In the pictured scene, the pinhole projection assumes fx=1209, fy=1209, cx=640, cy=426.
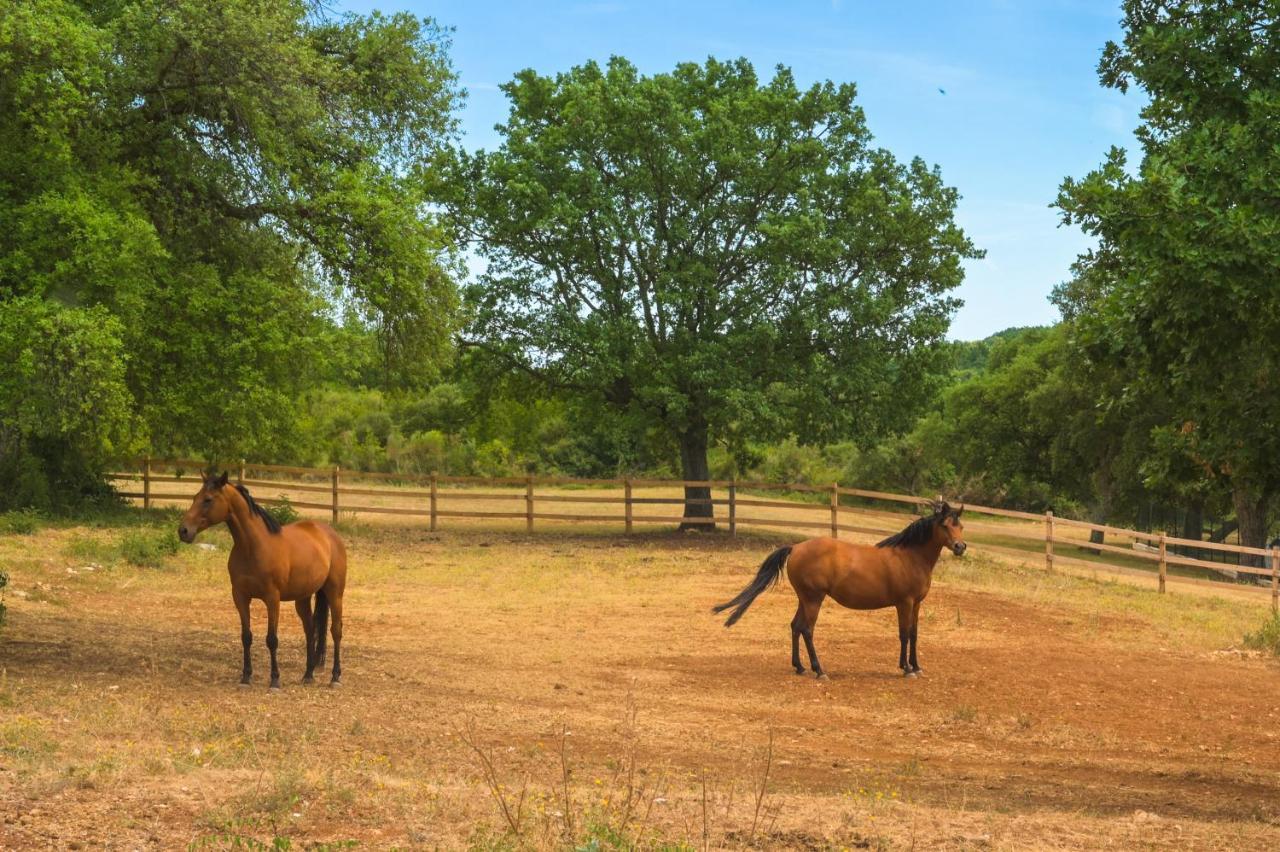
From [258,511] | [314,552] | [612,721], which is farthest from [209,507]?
[612,721]

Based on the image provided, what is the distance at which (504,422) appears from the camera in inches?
1353

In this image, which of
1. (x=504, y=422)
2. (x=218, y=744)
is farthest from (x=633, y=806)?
(x=504, y=422)

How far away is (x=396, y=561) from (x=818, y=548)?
38.4ft

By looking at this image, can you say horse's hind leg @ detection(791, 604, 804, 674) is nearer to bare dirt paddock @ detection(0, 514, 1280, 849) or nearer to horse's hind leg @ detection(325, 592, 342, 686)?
bare dirt paddock @ detection(0, 514, 1280, 849)

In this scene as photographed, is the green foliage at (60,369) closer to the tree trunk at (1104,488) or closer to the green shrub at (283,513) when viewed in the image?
the green shrub at (283,513)

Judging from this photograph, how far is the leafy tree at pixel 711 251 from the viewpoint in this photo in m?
27.6

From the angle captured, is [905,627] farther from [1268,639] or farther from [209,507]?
[209,507]

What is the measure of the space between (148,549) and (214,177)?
6943 millimetres

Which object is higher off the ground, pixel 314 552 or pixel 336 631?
pixel 314 552

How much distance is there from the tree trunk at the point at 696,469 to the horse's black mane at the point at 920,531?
16163 millimetres

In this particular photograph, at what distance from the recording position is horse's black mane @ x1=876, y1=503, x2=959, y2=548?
44.1 ft

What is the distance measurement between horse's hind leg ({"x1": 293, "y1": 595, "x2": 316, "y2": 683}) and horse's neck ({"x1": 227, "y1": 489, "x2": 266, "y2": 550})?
89 centimetres

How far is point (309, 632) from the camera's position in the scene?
38.2 ft

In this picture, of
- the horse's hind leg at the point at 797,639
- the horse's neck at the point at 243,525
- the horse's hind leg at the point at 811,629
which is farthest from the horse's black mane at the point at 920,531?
the horse's neck at the point at 243,525
